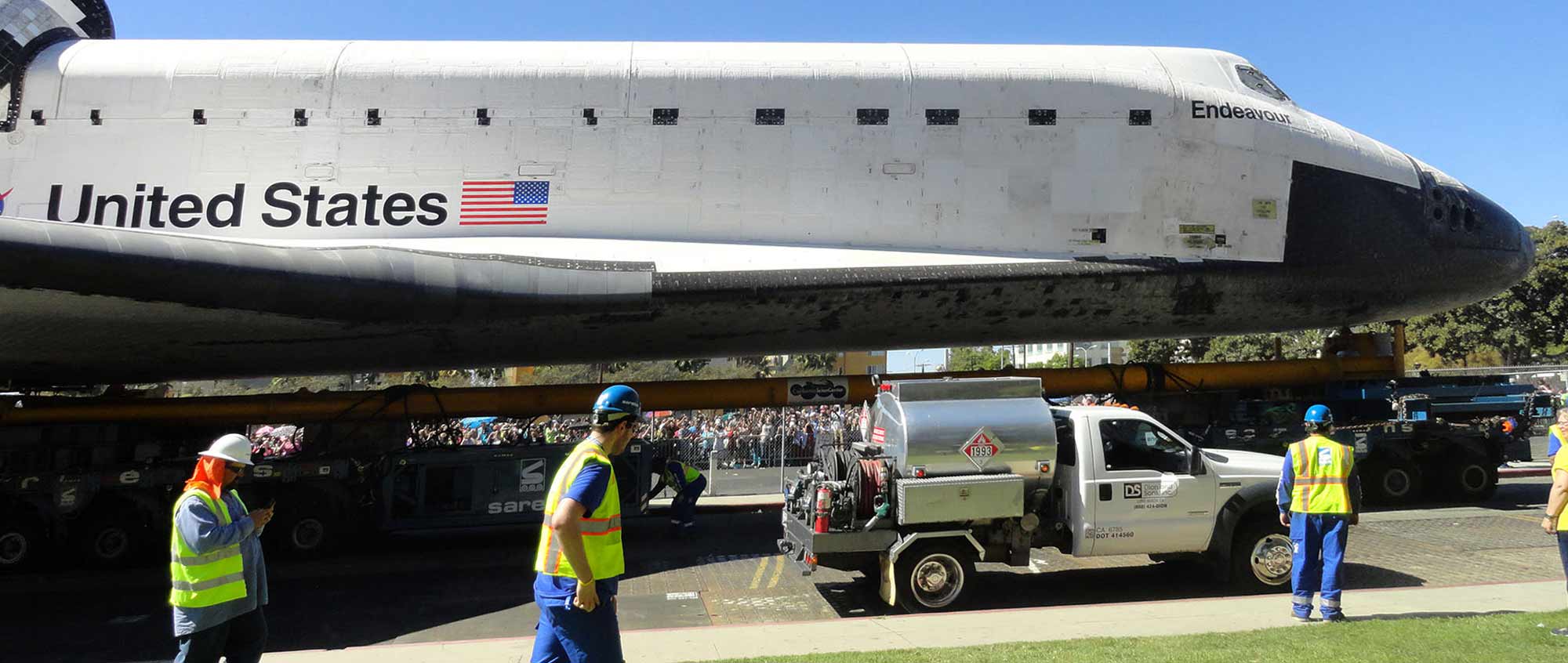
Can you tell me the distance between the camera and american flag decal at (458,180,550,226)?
9.12m

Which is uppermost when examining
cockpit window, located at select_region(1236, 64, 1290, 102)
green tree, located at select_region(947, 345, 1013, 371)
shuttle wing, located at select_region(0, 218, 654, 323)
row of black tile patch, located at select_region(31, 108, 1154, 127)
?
cockpit window, located at select_region(1236, 64, 1290, 102)

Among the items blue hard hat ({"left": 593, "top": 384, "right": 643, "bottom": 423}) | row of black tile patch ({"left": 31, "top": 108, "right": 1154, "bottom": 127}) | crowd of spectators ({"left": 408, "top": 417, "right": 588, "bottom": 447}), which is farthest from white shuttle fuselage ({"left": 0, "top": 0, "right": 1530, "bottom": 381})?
blue hard hat ({"left": 593, "top": 384, "right": 643, "bottom": 423})

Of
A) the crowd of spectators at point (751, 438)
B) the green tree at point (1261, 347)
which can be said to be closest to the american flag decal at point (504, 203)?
the crowd of spectators at point (751, 438)

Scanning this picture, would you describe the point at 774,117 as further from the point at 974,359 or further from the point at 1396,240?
the point at 974,359

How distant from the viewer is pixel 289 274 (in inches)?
286

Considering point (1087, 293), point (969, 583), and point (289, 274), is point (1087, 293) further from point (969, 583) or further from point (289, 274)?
point (289, 274)

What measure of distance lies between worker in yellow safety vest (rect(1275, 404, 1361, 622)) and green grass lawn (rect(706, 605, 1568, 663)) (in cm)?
29

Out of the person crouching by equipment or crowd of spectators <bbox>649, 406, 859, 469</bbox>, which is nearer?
the person crouching by equipment

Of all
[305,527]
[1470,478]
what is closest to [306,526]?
[305,527]

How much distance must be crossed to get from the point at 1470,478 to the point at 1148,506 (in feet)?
24.8

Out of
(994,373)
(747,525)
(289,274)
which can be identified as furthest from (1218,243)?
(289,274)

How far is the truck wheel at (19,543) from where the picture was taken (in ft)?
29.7

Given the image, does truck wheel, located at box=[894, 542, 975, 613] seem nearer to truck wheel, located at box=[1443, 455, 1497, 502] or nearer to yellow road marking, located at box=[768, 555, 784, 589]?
yellow road marking, located at box=[768, 555, 784, 589]

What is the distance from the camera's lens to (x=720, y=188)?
9.34m
